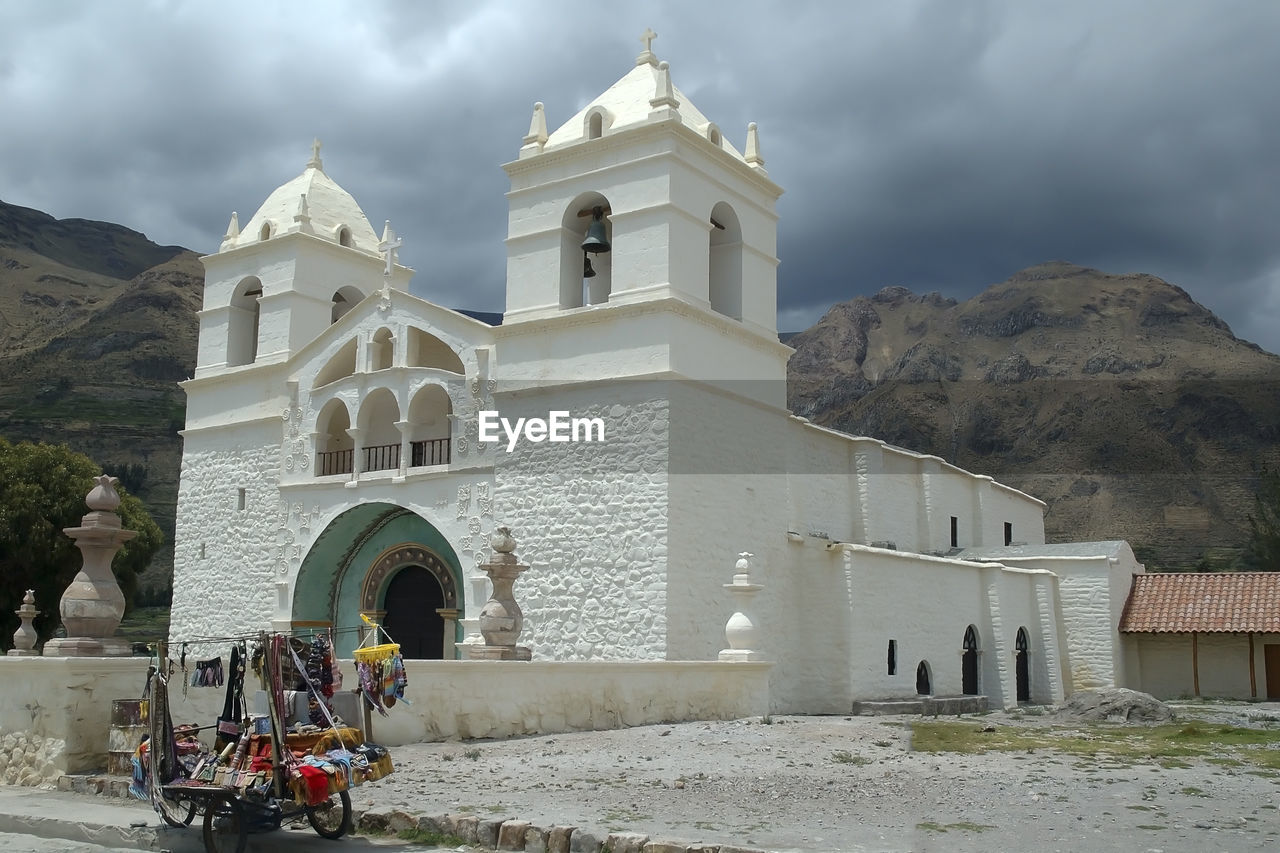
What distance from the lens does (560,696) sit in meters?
14.6

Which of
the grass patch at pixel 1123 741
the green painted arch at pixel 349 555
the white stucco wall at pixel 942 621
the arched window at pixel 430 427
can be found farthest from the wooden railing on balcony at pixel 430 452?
the grass patch at pixel 1123 741

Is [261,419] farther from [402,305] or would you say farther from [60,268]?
[60,268]

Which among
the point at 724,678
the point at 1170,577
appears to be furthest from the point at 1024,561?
the point at 724,678

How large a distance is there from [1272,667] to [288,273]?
24351 millimetres

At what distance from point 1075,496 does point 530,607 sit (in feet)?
198

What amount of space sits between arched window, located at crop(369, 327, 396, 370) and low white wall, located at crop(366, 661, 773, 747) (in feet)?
29.5

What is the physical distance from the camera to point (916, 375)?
9450 centimetres

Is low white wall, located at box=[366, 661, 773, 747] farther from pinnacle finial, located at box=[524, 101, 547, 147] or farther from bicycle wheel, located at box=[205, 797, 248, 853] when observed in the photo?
pinnacle finial, located at box=[524, 101, 547, 147]

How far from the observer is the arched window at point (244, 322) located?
24.5m

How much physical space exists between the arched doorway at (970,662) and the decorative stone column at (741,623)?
792cm

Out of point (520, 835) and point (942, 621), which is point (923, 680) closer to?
point (942, 621)

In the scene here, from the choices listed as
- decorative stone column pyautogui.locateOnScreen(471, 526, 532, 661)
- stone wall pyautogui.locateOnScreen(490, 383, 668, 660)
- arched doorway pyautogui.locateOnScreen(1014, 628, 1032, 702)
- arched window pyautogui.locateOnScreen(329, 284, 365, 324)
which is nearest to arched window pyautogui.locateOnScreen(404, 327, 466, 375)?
stone wall pyautogui.locateOnScreen(490, 383, 668, 660)

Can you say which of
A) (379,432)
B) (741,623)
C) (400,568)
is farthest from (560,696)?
(379,432)

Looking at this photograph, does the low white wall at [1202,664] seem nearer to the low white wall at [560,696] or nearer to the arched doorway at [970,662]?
the arched doorway at [970,662]
